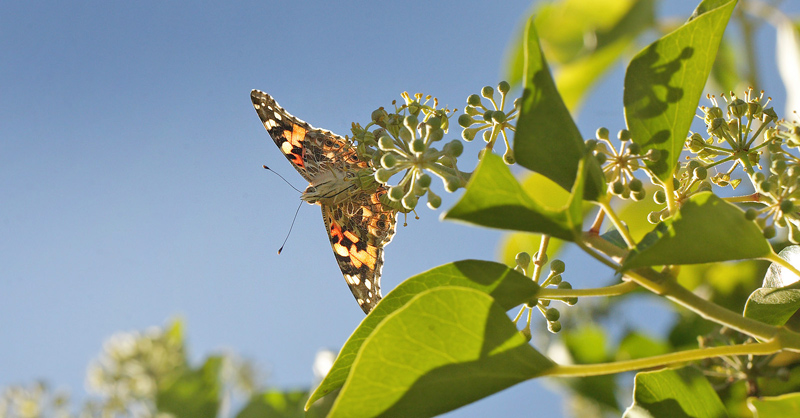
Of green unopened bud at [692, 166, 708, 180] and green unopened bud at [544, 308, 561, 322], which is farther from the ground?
green unopened bud at [692, 166, 708, 180]

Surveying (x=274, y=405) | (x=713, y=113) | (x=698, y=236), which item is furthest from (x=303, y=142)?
(x=698, y=236)

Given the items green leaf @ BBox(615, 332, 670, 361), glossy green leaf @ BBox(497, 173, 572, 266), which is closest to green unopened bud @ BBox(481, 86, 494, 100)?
glossy green leaf @ BBox(497, 173, 572, 266)

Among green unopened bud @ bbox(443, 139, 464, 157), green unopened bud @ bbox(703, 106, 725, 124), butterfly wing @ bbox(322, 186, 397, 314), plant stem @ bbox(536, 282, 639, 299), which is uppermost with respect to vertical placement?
butterfly wing @ bbox(322, 186, 397, 314)

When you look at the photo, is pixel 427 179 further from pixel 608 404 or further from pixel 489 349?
pixel 608 404

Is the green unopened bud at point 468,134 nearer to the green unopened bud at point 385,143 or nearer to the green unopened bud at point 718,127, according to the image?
the green unopened bud at point 385,143

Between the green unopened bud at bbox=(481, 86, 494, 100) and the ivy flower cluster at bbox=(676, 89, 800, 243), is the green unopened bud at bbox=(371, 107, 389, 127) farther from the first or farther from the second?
the ivy flower cluster at bbox=(676, 89, 800, 243)

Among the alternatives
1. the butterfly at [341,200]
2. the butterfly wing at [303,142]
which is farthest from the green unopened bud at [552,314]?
the butterfly wing at [303,142]
